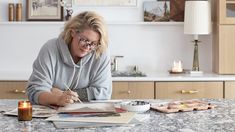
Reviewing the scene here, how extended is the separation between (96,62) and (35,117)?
0.79 metres

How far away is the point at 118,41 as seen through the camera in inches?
164

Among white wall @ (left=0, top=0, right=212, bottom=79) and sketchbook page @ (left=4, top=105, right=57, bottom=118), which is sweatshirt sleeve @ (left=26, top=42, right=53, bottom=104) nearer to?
sketchbook page @ (left=4, top=105, right=57, bottom=118)

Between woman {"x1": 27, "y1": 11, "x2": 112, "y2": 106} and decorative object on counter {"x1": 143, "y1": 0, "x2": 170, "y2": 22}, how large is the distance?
5.55ft

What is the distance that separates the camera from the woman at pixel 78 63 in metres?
2.30

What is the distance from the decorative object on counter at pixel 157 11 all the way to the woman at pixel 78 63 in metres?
1.69

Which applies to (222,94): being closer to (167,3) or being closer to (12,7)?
(167,3)

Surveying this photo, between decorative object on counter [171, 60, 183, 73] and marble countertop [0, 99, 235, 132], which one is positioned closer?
marble countertop [0, 99, 235, 132]

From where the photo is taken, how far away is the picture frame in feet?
13.4

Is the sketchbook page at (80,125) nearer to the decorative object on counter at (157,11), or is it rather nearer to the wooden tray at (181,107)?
the wooden tray at (181,107)

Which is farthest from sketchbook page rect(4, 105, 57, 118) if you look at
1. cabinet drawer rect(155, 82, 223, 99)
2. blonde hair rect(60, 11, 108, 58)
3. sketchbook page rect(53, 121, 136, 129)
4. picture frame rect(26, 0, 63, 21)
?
picture frame rect(26, 0, 63, 21)

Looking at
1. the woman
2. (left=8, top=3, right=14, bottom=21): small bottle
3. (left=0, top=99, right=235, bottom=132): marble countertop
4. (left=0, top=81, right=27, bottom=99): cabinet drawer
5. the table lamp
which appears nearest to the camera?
(left=0, top=99, right=235, bottom=132): marble countertop

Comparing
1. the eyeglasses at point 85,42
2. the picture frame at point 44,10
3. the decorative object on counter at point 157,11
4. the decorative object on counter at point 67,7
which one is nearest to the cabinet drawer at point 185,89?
the decorative object on counter at point 157,11

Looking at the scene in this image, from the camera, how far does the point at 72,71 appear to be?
2410 mm

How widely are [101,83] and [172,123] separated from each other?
836 mm
